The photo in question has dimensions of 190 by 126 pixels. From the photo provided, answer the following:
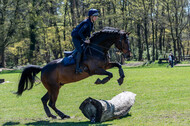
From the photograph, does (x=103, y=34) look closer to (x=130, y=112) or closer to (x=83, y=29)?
(x=83, y=29)

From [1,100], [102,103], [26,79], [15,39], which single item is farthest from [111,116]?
[15,39]

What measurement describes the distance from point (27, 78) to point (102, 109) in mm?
3574

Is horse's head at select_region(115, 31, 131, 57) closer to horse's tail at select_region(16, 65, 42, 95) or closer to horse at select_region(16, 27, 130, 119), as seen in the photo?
horse at select_region(16, 27, 130, 119)

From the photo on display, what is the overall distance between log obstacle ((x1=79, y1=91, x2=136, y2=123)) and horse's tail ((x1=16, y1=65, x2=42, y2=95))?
8.48ft

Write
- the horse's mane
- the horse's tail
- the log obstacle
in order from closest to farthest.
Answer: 1. the log obstacle
2. the horse's mane
3. the horse's tail

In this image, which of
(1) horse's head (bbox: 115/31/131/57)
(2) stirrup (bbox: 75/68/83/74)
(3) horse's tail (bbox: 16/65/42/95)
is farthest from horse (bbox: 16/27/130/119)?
(3) horse's tail (bbox: 16/65/42/95)

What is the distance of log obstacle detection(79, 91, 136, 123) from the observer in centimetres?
905

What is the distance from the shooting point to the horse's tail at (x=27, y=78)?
11.1 m

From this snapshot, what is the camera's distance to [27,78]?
36.5ft

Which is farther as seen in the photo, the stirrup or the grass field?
the stirrup

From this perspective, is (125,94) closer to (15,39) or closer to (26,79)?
(26,79)

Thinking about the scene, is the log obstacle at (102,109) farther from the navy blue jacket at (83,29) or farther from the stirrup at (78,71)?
the navy blue jacket at (83,29)

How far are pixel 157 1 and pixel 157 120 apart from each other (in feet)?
135

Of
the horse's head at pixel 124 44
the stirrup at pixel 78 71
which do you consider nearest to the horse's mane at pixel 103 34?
the horse's head at pixel 124 44
